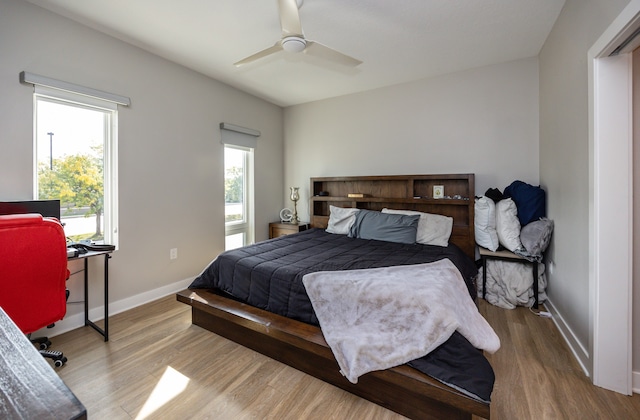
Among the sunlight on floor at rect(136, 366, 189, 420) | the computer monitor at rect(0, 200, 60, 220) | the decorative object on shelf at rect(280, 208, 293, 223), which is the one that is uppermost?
the computer monitor at rect(0, 200, 60, 220)

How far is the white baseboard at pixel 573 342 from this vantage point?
5.81 feet

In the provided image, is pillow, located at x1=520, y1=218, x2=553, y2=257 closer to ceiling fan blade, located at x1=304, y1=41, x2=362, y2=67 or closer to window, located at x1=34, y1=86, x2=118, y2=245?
ceiling fan blade, located at x1=304, y1=41, x2=362, y2=67

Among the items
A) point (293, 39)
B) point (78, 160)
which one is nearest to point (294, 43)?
point (293, 39)

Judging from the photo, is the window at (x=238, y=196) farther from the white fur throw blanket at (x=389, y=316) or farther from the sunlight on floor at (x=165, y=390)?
the white fur throw blanket at (x=389, y=316)

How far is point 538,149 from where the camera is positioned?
2990mm

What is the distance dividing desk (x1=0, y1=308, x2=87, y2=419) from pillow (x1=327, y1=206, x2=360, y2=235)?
321 centimetres

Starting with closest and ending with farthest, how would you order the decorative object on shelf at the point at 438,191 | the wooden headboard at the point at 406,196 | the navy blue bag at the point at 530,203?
1. the navy blue bag at the point at 530,203
2. the wooden headboard at the point at 406,196
3. the decorative object on shelf at the point at 438,191

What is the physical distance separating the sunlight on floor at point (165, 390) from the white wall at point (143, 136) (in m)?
1.33

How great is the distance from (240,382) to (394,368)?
966 millimetres

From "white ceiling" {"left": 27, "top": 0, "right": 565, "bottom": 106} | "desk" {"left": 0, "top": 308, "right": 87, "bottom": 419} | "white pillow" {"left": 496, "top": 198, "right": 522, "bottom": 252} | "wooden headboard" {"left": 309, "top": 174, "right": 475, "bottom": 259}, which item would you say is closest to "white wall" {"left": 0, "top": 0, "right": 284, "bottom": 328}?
"white ceiling" {"left": 27, "top": 0, "right": 565, "bottom": 106}

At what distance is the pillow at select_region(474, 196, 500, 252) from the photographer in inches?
113

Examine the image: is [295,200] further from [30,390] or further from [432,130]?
[30,390]

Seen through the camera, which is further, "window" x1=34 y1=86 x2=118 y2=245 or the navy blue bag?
the navy blue bag

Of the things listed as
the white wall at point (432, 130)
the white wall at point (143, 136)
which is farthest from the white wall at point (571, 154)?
the white wall at point (143, 136)
